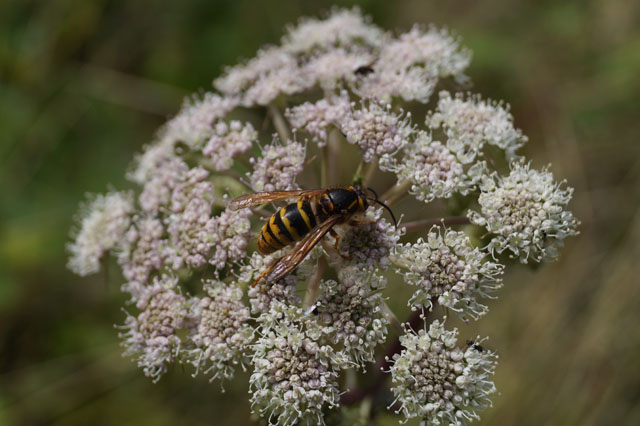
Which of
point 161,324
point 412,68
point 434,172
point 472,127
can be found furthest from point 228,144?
point 472,127

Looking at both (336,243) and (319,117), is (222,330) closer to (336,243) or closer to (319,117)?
(336,243)

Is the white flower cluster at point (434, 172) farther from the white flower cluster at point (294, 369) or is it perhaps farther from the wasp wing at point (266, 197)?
the white flower cluster at point (294, 369)

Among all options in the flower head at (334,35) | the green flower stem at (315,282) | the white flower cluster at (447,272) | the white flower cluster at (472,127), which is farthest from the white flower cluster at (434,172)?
the flower head at (334,35)

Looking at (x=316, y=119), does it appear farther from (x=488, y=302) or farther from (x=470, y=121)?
(x=488, y=302)

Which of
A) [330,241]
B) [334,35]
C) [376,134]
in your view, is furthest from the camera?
[334,35]

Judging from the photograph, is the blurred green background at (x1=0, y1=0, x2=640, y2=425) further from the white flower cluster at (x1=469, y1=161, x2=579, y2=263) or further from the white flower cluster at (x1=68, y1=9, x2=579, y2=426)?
the white flower cluster at (x1=469, y1=161, x2=579, y2=263)

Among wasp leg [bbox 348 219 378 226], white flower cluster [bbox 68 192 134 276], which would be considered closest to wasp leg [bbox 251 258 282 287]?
wasp leg [bbox 348 219 378 226]
